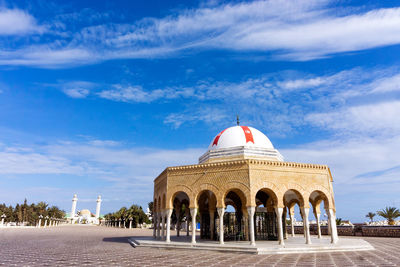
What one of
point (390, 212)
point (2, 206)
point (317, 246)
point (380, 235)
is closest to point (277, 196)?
point (317, 246)

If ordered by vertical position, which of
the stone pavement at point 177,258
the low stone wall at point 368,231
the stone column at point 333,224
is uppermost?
the stone column at point 333,224

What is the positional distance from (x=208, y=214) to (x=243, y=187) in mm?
Answer: 6254

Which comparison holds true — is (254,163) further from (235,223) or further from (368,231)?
(368,231)

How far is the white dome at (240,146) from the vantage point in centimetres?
1822

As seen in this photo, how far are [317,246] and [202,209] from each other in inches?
355

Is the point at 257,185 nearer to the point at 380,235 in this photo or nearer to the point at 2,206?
the point at 380,235

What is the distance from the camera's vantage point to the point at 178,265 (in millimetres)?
9406

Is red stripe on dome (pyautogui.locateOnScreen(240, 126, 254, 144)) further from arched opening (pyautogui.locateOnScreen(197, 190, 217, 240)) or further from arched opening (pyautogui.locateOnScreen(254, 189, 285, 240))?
arched opening (pyautogui.locateOnScreen(197, 190, 217, 240))

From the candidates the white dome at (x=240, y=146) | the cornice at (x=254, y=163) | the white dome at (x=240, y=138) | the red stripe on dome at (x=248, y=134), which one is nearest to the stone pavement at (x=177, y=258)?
the cornice at (x=254, y=163)

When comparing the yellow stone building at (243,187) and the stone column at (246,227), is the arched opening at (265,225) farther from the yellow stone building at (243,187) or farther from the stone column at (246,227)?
the stone column at (246,227)

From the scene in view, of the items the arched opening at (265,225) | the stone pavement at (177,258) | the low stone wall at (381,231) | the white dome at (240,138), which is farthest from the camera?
the low stone wall at (381,231)

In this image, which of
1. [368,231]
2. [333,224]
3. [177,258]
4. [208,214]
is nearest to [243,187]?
[177,258]

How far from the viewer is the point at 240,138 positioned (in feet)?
63.6

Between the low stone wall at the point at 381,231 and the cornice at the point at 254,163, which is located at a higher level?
the cornice at the point at 254,163
